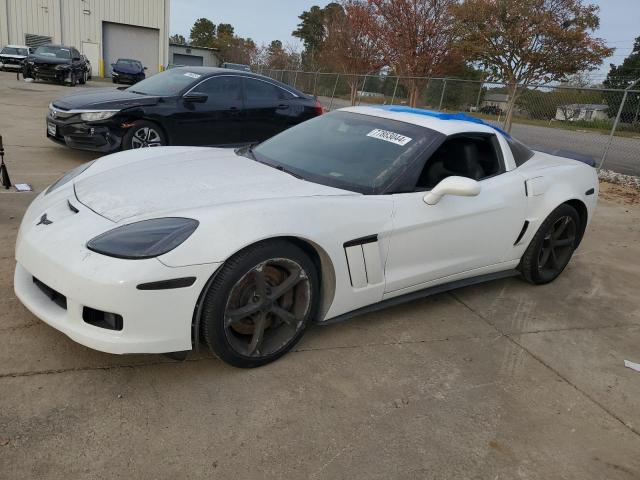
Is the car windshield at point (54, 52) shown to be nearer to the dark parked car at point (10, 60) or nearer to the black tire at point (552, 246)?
the dark parked car at point (10, 60)

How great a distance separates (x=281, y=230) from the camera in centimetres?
249

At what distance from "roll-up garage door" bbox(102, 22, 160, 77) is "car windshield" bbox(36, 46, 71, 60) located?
50.8ft

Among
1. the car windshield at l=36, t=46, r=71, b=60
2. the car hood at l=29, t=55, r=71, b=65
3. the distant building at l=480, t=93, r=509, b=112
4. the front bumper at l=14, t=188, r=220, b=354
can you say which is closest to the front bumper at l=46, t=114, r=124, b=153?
the front bumper at l=14, t=188, r=220, b=354

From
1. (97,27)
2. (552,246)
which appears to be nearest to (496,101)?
(552,246)

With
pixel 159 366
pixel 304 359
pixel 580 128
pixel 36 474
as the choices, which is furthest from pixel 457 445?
pixel 580 128

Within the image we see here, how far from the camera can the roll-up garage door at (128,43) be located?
1395 inches

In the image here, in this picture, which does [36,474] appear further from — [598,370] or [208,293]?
[598,370]

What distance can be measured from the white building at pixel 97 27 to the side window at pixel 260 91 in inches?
1245

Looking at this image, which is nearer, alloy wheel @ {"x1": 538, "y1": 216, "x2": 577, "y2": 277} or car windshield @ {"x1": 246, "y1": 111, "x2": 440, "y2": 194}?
car windshield @ {"x1": 246, "y1": 111, "x2": 440, "y2": 194}

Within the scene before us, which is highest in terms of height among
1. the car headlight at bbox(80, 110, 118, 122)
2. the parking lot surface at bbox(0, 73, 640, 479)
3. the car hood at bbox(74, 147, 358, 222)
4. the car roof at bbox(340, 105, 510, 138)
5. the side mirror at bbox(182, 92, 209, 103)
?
the car roof at bbox(340, 105, 510, 138)

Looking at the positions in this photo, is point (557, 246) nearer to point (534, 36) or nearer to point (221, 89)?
point (221, 89)

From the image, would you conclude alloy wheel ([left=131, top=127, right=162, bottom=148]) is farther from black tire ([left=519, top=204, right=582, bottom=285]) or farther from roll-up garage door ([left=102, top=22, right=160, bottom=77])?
roll-up garage door ([left=102, top=22, right=160, bottom=77])

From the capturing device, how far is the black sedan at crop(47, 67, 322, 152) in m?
6.58

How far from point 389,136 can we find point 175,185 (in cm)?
140
